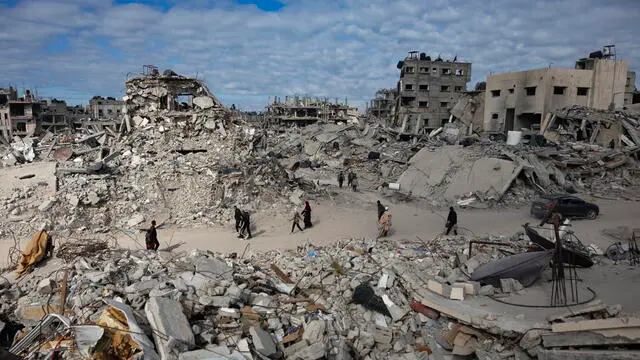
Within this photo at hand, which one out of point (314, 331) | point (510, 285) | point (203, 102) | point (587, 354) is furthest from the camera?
point (203, 102)

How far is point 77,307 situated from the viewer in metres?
7.83

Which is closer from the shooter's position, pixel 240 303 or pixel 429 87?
pixel 240 303

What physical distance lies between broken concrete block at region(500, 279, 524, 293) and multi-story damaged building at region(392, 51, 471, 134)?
49.1 meters

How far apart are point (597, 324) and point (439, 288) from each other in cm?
310

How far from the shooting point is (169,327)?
706 centimetres

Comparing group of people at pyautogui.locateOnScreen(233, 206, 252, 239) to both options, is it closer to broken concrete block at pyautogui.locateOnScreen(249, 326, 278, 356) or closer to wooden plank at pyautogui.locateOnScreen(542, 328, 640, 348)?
broken concrete block at pyautogui.locateOnScreen(249, 326, 278, 356)

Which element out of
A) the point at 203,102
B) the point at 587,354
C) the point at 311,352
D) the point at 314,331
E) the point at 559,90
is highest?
the point at 559,90

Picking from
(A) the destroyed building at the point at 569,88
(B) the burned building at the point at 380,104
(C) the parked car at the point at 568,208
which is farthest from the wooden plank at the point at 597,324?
(B) the burned building at the point at 380,104

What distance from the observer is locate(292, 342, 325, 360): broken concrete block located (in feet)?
24.5

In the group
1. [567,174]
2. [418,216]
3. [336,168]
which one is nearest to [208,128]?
[418,216]

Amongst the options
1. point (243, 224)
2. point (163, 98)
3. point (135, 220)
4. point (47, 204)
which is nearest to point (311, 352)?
point (243, 224)

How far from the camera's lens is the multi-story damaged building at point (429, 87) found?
190ft

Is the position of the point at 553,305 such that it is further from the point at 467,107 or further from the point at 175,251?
the point at 467,107

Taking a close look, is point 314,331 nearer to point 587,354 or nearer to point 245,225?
point 587,354
